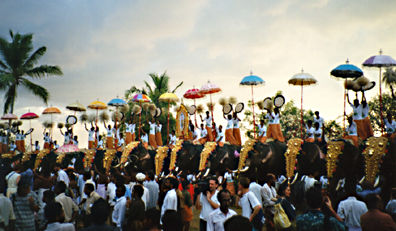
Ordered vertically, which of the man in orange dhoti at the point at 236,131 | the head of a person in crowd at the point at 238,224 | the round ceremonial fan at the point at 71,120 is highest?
the round ceremonial fan at the point at 71,120

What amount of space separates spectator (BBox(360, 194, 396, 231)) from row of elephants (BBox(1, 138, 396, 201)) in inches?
83.5

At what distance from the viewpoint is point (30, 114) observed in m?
16.4

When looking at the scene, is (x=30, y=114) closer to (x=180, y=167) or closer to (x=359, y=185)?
(x=180, y=167)

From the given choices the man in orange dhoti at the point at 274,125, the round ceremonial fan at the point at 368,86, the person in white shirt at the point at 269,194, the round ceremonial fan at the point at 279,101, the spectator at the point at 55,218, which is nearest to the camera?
the spectator at the point at 55,218

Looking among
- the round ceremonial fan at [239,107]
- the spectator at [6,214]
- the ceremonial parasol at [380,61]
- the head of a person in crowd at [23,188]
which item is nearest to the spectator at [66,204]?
the head of a person in crowd at [23,188]

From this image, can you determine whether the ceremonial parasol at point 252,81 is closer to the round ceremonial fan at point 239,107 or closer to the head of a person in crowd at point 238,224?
the round ceremonial fan at point 239,107

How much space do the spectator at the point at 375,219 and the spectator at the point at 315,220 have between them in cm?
57

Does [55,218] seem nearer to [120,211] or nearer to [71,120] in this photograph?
[120,211]

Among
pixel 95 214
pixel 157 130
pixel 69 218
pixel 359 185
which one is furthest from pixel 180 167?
pixel 95 214

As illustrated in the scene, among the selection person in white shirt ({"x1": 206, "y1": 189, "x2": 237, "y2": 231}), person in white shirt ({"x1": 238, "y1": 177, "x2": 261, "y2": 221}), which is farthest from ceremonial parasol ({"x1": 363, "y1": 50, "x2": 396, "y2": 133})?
person in white shirt ({"x1": 206, "y1": 189, "x2": 237, "y2": 231})

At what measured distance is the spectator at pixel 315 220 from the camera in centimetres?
318

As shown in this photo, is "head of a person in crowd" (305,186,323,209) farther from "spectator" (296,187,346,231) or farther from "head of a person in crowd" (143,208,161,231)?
"head of a person in crowd" (143,208,161,231)

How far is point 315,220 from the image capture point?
10.5 feet

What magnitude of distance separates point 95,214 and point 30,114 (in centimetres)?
1500
